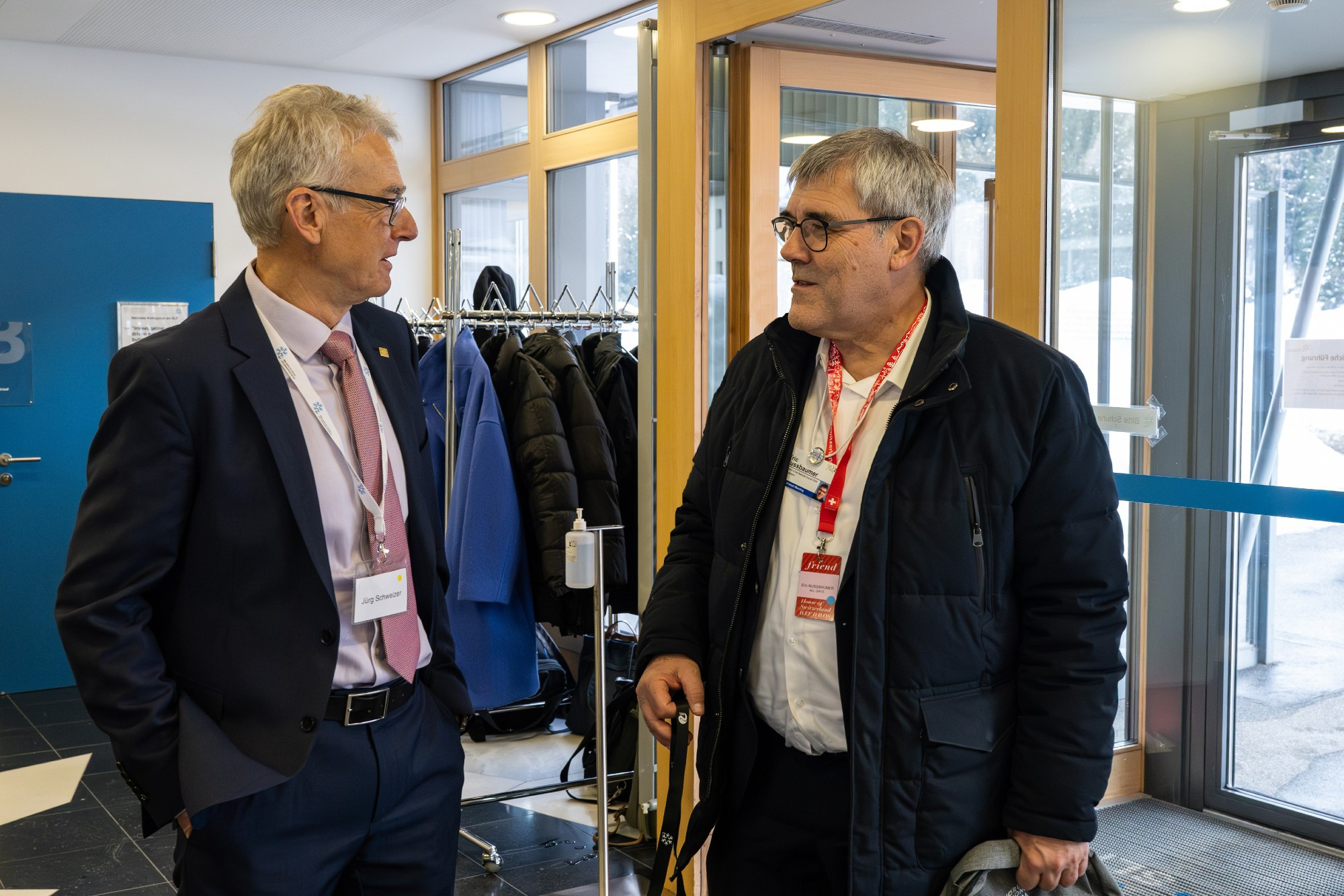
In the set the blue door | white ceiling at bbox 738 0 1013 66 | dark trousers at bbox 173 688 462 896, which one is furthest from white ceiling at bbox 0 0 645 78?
dark trousers at bbox 173 688 462 896

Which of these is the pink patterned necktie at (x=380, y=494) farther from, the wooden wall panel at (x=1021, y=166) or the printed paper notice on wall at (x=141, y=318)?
the printed paper notice on wall at (x=141, y=318)

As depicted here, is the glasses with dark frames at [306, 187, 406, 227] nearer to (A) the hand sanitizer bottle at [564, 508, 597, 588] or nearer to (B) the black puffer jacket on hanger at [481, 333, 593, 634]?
(A) the hand sanitizer bottle at [564, 508, 597, 588]

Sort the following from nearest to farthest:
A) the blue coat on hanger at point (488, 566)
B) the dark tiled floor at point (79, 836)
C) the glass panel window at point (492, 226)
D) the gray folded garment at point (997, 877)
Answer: the gray folded garment at point (997, 877), the blue coat on hanger at point (488, 566), the dark tiled floor at point (79, 836), the glass panel window at point (492, 226)

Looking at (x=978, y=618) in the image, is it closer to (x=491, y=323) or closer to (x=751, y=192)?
(x=751, y=192)

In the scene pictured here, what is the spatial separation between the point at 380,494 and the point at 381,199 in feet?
1.51

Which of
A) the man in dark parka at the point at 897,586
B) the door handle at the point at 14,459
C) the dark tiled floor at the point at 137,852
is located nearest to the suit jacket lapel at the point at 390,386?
the man in dark parka at the point at 897,586

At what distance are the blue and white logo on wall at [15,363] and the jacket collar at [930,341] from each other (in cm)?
500

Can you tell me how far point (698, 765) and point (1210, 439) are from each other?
0.97m

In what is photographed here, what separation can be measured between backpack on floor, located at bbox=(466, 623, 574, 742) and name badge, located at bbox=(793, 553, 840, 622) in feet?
10.4

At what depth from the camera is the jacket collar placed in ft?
5.18

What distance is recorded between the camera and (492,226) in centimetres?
618

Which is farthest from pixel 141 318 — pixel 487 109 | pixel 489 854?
pixel 489 854

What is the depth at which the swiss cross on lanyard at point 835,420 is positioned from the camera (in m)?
1.66

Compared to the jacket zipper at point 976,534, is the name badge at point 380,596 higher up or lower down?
lower down
